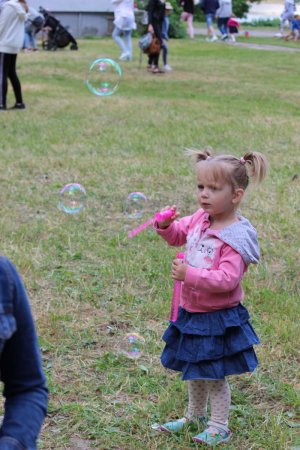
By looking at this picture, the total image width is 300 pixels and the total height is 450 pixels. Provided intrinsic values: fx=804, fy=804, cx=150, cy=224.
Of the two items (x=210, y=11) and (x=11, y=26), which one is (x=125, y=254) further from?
(x=210, y=11)

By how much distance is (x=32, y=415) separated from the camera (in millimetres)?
1644

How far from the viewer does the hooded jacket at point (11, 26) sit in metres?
11.1

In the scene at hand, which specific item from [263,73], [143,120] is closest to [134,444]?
[143,120]

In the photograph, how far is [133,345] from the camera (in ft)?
13.5

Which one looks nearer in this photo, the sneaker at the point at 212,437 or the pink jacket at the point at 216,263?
the pink jacket at the point at 216,263

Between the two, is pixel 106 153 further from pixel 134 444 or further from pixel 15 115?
pixel 134 444

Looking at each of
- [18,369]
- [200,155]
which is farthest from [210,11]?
[18,369]

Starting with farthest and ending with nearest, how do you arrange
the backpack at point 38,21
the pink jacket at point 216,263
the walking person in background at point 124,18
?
1. the backpack at point 38,21
2. the walking person in background at point 124,18
3. the pink jacket at point 216,263

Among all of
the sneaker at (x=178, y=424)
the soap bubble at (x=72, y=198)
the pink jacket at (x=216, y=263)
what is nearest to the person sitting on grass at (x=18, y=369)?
the pink jacket at (x=216, y=263)

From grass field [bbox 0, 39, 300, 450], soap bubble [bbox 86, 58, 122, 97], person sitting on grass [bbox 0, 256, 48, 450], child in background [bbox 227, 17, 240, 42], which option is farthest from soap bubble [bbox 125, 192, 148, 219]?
child in background [bbox 227, 17, 240, 42]

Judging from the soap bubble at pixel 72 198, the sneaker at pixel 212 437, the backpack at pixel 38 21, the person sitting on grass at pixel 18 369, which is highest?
the person sitting on grass at pixel 18 369

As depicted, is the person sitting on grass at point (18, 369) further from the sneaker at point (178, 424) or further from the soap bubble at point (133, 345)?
the soap bubble at point (133, 345)

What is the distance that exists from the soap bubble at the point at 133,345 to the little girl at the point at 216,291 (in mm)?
737

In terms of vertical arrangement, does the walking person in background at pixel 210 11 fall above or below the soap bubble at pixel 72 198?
above
